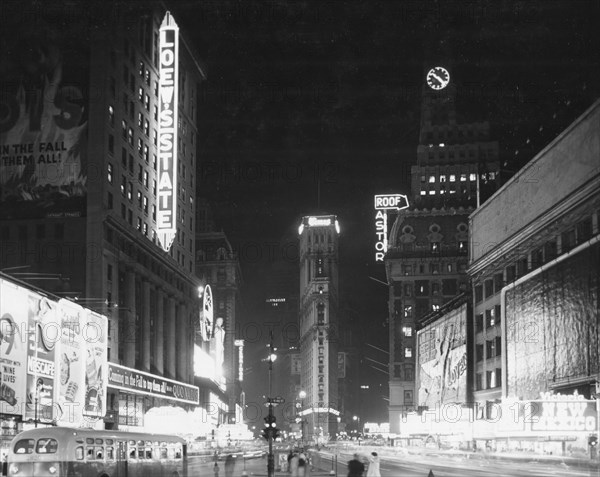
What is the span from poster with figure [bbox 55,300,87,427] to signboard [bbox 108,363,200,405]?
13.6 metres

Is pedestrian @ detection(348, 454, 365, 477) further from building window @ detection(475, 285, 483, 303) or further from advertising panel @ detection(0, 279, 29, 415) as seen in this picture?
building window @ detection(475, 285, 483, 303)

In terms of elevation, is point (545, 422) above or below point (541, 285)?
below

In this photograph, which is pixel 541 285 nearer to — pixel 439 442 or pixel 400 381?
pixel 439 442

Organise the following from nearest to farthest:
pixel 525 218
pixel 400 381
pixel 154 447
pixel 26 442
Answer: pixel 26 442 < pixel 154 447 < pixel 525 218 < pixel 400 381

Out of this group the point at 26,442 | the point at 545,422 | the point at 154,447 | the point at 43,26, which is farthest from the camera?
the point at 43,26

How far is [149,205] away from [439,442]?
48906mm

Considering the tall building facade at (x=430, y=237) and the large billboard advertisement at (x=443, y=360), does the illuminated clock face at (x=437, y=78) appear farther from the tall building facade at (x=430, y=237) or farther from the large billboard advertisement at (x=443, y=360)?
the large billboard advertisement at (x=443, y=360)

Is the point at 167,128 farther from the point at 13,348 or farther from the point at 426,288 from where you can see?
the point at 426,288

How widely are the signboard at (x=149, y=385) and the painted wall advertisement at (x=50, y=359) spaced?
8.62m

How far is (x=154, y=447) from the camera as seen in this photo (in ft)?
135

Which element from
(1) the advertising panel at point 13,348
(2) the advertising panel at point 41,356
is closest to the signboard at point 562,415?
(2) the advertising panel at point 41,356

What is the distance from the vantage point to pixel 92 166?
89.6 meters

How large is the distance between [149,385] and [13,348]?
136ft

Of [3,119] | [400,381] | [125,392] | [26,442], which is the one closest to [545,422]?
[26,442]
